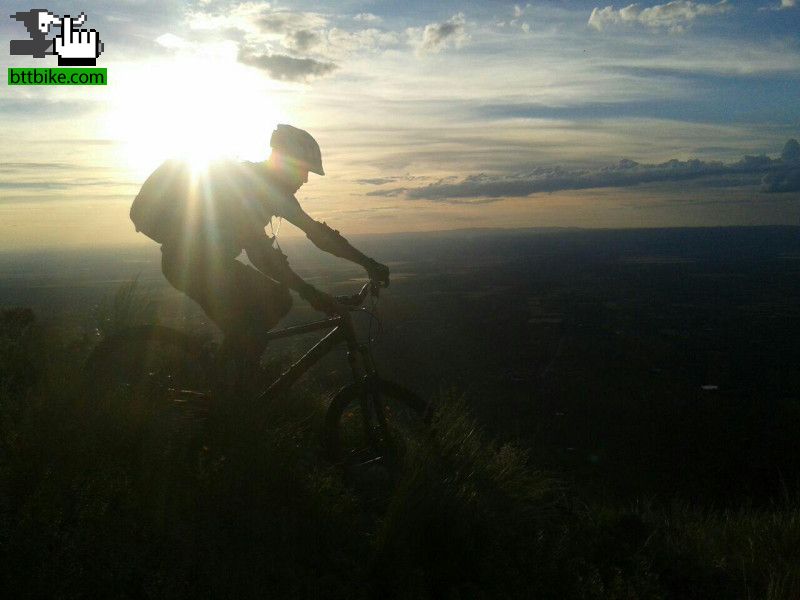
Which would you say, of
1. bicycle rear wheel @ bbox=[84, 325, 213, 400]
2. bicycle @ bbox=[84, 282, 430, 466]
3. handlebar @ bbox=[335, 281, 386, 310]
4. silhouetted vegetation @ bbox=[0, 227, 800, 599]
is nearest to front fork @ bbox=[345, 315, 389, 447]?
bicycle @ bbox=[84, 282, 430, 466]

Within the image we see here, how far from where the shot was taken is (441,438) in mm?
4871

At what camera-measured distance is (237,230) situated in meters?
4.47

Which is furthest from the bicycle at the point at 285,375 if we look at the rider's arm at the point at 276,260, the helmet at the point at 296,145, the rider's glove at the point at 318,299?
the helmet at the point at 296,145

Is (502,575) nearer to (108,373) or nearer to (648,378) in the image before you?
(108,373)

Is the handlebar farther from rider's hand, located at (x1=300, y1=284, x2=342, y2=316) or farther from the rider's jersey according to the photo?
the rider's jersey

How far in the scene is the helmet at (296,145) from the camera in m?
4.61

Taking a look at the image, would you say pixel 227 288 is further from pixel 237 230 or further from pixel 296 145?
pixel 296 145

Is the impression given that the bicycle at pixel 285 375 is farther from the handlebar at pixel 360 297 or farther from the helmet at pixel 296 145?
the helmet at pixel 296 145

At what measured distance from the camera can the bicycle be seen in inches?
185

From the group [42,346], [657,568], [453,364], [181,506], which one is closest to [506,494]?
[657,568]

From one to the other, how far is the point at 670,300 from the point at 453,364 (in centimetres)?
8453

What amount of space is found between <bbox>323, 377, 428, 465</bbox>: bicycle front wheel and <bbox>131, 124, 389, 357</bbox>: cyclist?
2.26ft

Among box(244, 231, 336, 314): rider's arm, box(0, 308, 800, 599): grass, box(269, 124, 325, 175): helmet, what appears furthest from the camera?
box(269, 124, 325, 175): helmet

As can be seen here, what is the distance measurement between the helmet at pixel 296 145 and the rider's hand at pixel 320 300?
85cm
